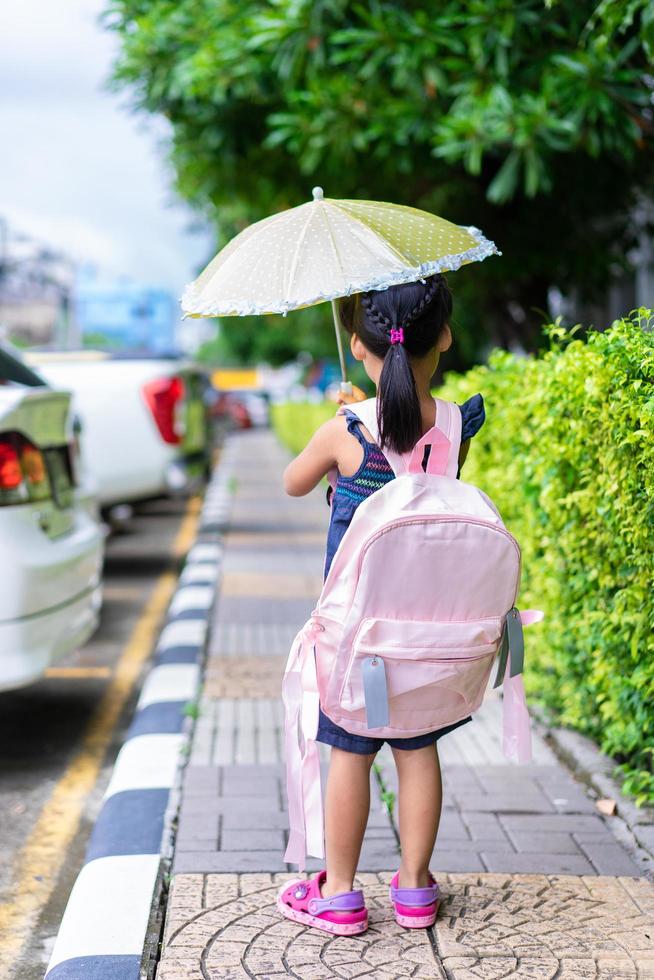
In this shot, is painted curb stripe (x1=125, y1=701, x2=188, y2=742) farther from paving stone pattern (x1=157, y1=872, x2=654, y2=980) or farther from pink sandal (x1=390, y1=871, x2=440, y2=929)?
pink sandal (x1=390, y1=871, x2=440, y2=929)

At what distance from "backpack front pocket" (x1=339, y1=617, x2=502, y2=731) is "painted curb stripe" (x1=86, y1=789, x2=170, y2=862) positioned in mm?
1132

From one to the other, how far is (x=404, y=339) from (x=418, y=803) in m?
1.11

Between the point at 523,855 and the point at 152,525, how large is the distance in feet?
34.4

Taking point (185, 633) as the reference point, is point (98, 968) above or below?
above

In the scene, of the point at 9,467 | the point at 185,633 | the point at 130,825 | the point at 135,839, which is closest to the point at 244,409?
the point at 185,633

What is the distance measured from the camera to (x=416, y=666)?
281 centimetres

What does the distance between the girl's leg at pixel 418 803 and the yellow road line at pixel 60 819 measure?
1.06 metres

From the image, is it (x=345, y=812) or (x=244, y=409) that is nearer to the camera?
(x=345, y=812)

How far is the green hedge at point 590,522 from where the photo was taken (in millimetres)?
3551

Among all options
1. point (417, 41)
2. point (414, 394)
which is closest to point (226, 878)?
point (414, 394)

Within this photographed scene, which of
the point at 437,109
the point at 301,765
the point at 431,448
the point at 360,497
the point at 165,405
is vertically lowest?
the point at 301,765

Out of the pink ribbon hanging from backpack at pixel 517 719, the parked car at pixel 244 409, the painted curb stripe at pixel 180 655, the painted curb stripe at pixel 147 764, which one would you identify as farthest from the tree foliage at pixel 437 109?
the parked car at pixel 244 409

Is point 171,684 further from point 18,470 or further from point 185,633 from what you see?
point 18,470

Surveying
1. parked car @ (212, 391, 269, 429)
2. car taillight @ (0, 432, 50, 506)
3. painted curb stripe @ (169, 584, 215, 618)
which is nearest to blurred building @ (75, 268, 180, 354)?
parked car @ (212, 391, 269, 429)
